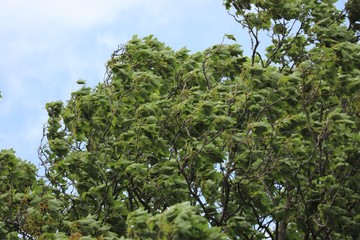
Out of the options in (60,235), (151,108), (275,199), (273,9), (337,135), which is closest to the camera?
(60,235)

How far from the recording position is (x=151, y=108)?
686 inches

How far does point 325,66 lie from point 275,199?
3436 millimetres

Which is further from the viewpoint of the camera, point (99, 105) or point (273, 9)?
point (273, 9)

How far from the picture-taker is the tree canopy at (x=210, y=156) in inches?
657

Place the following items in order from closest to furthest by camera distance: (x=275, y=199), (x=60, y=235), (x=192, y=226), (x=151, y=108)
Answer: (x=192, y=226)
(x=60, y=235)
(x=151, y=108)
(x=275, y=199)

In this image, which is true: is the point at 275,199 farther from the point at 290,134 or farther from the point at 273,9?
the point at 273,9

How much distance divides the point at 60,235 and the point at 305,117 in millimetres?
5738

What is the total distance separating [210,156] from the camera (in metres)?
16.7

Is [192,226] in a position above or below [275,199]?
below

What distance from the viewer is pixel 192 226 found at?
35.9 feet

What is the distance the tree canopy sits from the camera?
16688 millimetres

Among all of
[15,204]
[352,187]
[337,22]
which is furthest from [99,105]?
[337,22]

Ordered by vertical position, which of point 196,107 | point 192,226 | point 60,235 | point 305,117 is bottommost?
point 192,226

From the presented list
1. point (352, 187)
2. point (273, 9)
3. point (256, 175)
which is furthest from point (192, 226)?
point (273, 9)
